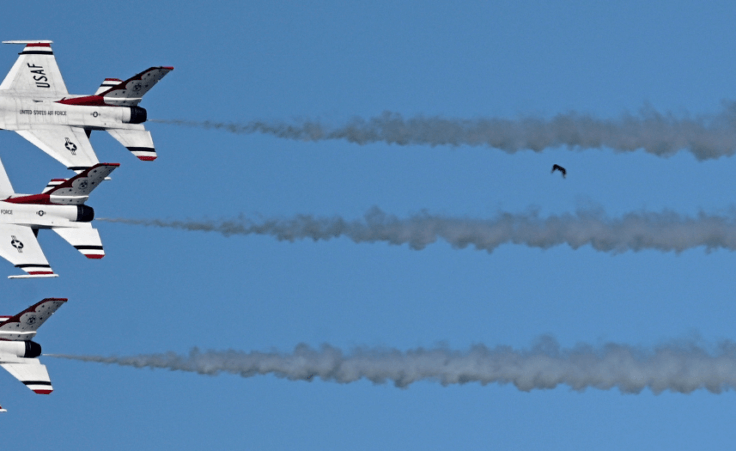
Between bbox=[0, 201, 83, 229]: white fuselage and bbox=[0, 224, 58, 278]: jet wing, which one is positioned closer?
bbox=[0, 201, 83, 229]: white fuselage

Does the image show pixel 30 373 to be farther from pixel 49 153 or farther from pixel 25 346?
pixel 49 153

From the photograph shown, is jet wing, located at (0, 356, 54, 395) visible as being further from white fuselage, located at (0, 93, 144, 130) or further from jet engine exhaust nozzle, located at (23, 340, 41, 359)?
white fuselage, located at (0, 93, 144, 130)

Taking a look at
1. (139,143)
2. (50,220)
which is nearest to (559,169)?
(139,143)

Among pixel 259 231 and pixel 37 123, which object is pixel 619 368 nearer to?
pixel 259 231

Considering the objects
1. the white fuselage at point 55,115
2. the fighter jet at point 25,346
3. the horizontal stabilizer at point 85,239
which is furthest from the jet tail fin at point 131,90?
the fighter jet at point 25,346

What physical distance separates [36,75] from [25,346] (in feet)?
44.8

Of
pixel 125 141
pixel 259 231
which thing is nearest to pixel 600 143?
pixel 259 231

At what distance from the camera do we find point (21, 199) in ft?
221

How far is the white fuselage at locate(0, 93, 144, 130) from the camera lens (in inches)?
2724

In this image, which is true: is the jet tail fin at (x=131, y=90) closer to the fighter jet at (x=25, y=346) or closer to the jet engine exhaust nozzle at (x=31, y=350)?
the fighter jet at (x=25, y=346)

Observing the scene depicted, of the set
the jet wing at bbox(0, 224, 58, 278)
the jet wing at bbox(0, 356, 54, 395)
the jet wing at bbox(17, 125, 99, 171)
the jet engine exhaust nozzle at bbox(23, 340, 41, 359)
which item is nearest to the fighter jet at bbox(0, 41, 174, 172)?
the jet wing at bbox(17, 125, 99, 171)

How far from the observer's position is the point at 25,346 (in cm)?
6569

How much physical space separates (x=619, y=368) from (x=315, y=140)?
59.4ft

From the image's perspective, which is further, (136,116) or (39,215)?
(136,116)
